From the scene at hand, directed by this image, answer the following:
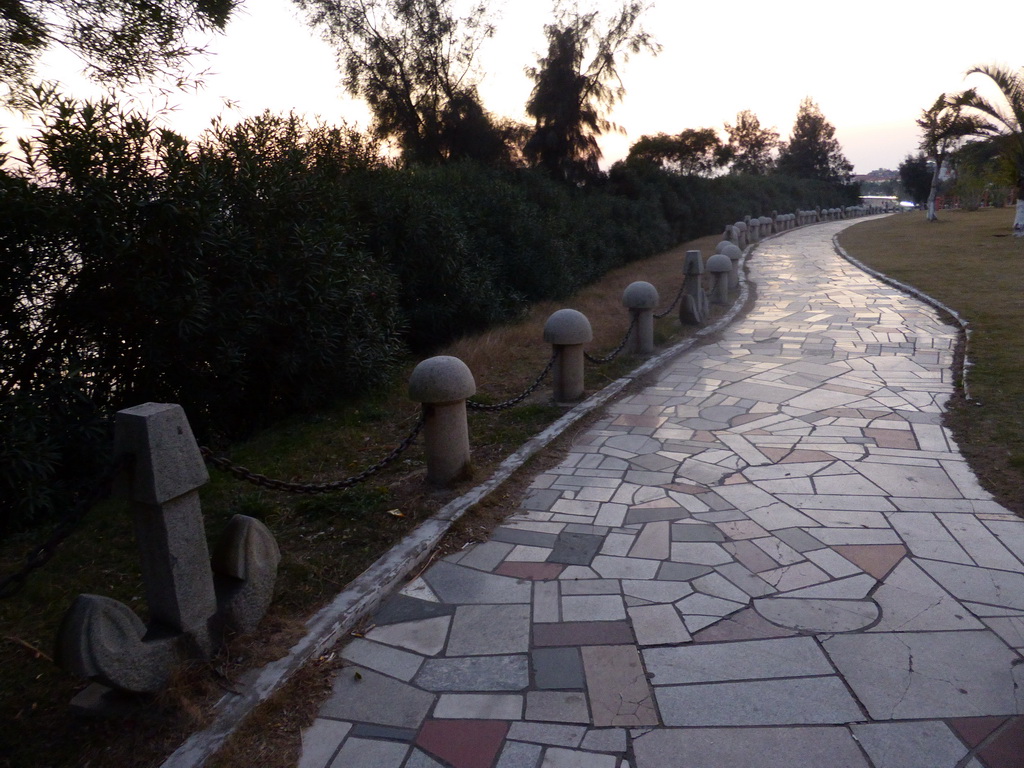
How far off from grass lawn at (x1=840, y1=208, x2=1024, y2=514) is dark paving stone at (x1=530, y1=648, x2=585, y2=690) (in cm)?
312

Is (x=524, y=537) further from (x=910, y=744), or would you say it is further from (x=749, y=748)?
(x=910, y=744)

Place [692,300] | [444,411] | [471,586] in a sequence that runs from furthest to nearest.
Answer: [692,300] → [444,411] → [471,586]

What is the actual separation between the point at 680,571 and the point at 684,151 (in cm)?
3112

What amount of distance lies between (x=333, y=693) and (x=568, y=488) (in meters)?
2.52

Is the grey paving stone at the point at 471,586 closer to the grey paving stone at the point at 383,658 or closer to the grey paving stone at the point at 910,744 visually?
the grey paving stone at the point at 383,658

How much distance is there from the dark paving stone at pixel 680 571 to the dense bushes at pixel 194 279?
389cm

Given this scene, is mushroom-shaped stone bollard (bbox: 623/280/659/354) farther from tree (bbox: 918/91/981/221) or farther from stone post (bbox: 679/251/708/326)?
tree (bbox: 918/91/981/221)

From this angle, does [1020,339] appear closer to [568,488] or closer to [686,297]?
[686,297]

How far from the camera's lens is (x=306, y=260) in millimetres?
6941

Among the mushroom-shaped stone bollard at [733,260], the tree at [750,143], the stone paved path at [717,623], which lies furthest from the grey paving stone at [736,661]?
the tree at [750,143]

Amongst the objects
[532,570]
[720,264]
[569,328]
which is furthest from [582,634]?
[720,264]

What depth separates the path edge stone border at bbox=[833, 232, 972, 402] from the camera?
24.7 ft

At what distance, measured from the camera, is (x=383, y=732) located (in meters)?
2.80

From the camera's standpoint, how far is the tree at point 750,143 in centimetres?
5047
